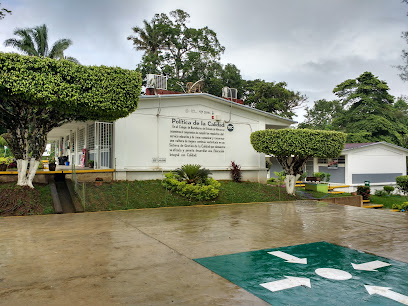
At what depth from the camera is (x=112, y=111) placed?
11164 mm

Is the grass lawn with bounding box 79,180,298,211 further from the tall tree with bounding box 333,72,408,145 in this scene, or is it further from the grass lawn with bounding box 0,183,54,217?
the tall tree with bounding box 333,72,408,145

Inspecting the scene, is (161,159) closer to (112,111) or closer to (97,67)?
(112,111)

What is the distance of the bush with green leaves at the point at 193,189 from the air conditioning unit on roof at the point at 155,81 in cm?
539

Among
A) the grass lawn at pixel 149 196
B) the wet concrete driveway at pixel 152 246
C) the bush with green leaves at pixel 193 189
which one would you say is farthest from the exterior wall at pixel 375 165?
the bush with green leaves at pixel 193 189

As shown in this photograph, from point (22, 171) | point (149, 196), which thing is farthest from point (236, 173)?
point (22, 171)

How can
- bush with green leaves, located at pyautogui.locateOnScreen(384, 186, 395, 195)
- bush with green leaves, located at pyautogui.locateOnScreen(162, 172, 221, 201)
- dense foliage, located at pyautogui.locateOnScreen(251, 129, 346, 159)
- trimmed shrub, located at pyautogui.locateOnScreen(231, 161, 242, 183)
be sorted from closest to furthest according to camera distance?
bush with green leaves, located at pyautogui.locateOnScreen(162, 172, 221, 201)
dense foliage, located at pyautogui.locateOnScreen(251, 129, 346, 159)
trimmed shrub, located at pyautogui.locateOnScreen(231, 161, 242, 183)
bush with green leaves, located at pyautogui.locateOnScreen(384, 186, 395, 195)

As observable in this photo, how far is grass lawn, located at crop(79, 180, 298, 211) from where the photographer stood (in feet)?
36.4

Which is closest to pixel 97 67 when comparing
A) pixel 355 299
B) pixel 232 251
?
pixel 232 251

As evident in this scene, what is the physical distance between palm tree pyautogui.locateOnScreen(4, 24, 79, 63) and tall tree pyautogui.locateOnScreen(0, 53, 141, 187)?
18915 mm

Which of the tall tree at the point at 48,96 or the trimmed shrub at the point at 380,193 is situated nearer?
the tall tree at the point at 48,96

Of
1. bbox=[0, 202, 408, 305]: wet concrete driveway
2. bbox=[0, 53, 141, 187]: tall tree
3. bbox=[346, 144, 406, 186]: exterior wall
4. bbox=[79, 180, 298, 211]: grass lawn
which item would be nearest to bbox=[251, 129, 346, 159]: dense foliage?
bbox=[79, 180, 298, 211]: grass lawn

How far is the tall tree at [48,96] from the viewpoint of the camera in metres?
9.53

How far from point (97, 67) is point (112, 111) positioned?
159 centimetres

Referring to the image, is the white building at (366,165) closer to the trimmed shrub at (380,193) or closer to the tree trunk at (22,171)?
the trimmed shrub at (380,193)
